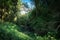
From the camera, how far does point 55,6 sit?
956 centimetres

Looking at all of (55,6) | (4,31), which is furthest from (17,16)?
(55,6)

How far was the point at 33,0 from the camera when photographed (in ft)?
48.5

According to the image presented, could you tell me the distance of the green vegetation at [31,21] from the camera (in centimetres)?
1038

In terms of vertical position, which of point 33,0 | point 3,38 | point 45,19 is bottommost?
point 3,38

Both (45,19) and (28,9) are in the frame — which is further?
(28,9)

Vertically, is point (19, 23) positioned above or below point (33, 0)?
below

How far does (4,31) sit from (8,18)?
6026 mm

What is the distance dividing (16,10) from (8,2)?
929 mm

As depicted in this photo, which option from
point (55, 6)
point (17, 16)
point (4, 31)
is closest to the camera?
point (55, 6)

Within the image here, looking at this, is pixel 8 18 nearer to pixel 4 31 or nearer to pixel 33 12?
pixel 33 12

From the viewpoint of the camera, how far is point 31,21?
1541cm

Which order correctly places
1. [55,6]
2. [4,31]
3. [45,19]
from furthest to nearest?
1. [45,19]
2. [4,31]
3. [55,6]

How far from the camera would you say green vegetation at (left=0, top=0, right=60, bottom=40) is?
1038 cm

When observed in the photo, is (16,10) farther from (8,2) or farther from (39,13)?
(39,13)
